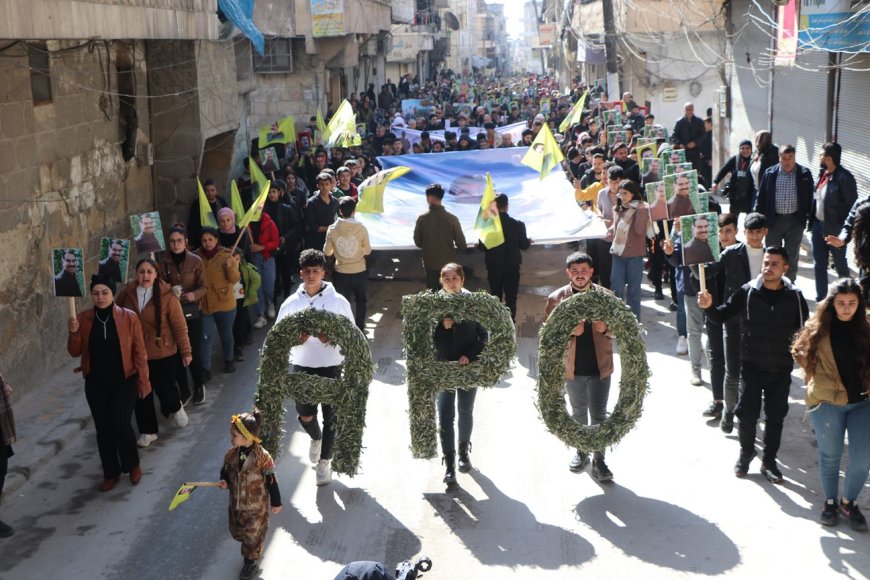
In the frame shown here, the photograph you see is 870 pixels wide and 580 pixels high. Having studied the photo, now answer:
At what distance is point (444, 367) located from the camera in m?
8.32

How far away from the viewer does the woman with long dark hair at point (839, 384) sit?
7.24 m

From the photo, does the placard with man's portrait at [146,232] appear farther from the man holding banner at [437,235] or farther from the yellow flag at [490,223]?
the yellow flag at [490,223]

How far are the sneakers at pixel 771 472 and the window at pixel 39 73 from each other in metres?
7.98

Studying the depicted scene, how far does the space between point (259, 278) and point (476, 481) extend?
487cm

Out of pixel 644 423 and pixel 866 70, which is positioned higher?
pixel 866 70

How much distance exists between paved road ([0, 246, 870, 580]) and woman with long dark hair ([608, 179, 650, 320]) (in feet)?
6.82

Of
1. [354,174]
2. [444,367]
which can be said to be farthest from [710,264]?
[354,174]

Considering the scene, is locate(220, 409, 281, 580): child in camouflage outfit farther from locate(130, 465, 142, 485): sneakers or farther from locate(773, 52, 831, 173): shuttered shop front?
locate(773, 52, 831, 173): shuttered shop front

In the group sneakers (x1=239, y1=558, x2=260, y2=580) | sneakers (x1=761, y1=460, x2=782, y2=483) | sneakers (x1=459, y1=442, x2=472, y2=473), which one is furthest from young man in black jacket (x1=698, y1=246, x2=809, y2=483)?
sneakers (x1=239, y1=558, x2=260, y2=580)

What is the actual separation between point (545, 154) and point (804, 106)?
4629 mm

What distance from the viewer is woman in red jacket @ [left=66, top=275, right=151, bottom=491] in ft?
28.3

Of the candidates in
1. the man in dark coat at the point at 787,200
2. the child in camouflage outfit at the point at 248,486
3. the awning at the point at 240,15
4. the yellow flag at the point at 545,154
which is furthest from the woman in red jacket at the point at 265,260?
the child in camouflage outfit at the point at 248,486

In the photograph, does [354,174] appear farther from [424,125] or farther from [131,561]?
[424,125]

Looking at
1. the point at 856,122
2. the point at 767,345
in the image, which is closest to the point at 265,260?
the point at 767,345
